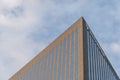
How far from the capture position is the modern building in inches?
3880

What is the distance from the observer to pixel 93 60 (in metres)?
109

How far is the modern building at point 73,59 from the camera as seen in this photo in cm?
9856

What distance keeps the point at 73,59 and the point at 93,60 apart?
10.4 metres

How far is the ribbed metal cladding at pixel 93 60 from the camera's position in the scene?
100175 mm

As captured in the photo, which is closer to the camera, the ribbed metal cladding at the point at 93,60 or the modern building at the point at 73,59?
the modern building at the point at 73,59

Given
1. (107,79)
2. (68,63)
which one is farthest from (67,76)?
(107,79)

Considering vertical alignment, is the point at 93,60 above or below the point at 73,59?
above

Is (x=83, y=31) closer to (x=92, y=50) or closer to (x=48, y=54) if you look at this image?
(x=92, y=50)

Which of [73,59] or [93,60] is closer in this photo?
[73,59]

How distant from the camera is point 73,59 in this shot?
10088cm

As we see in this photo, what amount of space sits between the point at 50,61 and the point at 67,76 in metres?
17.5

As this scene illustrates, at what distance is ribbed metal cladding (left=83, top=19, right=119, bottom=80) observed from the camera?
329 feet

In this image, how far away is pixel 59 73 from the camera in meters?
108

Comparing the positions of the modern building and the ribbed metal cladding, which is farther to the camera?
the ribbed metal cladding
